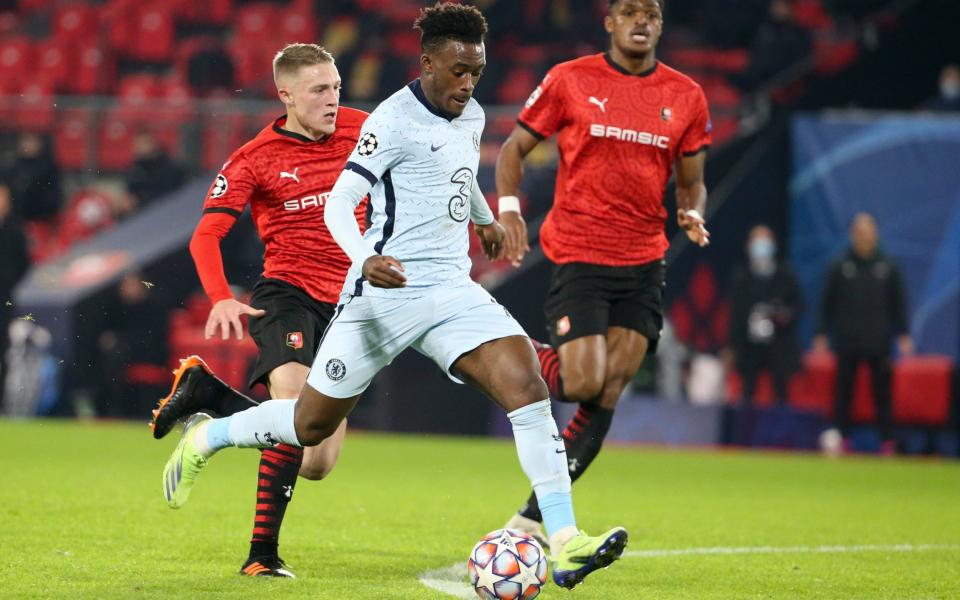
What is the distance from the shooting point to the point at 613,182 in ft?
22.9

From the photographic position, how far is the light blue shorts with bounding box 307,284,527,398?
518cm

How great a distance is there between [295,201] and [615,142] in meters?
1.73

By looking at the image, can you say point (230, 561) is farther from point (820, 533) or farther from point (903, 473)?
point (903, 473)

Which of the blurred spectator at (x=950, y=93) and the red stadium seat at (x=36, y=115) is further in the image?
the red stadium seat at (x=36, y=115)

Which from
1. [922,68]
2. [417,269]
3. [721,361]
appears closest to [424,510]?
[417,269]

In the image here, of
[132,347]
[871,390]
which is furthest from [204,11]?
[871,390]

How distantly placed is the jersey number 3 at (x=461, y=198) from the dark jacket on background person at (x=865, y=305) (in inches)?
353

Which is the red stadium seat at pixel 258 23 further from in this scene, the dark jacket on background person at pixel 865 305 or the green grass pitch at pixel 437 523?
the dark jacket on background person at pixel 865 305

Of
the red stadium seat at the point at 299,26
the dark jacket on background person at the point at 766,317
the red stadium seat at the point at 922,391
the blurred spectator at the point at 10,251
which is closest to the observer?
the dark jacket on background person at the point at 766,317

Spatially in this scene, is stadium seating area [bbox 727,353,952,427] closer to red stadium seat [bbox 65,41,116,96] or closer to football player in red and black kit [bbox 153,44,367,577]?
football player in red and black kit [bbox 153,44,367,577]

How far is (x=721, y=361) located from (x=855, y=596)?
30.7 ft

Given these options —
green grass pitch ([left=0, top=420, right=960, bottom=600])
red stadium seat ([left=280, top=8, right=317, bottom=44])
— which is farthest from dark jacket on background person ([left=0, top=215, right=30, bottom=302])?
red stadium seat ([left=280, top=8, right=317, bottom=44])

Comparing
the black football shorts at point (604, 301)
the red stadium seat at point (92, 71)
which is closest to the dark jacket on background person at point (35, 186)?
the red stadium seat at point (92, 71)

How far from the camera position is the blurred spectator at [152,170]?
16.7 m
